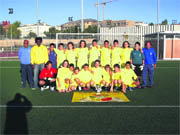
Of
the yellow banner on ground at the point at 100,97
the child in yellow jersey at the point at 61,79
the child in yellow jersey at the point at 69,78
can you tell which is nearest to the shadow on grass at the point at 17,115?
the child in yellow jersey at the point at 61,79

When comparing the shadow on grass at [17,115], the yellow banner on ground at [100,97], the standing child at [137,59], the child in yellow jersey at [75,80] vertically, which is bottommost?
the shadow on grass at [17,115]

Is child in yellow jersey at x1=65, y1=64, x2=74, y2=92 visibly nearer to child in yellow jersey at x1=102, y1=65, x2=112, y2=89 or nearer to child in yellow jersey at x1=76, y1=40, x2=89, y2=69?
child in yellow jersey at x1=76, y1=40, x2=89, y2=69

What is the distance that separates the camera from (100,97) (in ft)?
24.2

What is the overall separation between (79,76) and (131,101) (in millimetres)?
2264

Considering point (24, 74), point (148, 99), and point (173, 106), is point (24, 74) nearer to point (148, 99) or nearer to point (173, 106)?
point (148, 99)

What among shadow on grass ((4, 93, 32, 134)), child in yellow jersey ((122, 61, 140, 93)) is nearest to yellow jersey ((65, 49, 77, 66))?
child in yellow jersey ((122, 61, 140, 93))

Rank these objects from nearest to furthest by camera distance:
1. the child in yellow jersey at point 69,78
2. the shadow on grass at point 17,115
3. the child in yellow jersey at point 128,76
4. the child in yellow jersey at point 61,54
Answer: the shadow on grass at point 17,115 → the child in yellow jersey at point 69,78 → the child in yellow jersey at point 128,76 → the child in yellow jersey at point 61,54

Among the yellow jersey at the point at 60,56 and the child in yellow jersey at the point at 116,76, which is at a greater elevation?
the yellow jersey at the point at 60,56

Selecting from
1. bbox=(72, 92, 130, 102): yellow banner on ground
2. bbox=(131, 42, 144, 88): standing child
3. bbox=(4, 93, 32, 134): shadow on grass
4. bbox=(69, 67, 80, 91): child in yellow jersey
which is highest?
bbox=(131, 42, 144, 88): standing child

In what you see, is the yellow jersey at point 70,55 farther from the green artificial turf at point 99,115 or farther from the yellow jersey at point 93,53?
the green artificial turf at point 99,115

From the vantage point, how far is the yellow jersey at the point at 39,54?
28.7 ft

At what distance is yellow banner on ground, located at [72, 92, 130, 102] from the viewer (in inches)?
275

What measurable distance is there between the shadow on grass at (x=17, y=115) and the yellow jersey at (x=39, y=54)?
173 cm

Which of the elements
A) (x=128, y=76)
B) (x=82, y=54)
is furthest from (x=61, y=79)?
(x=128, y=76)
